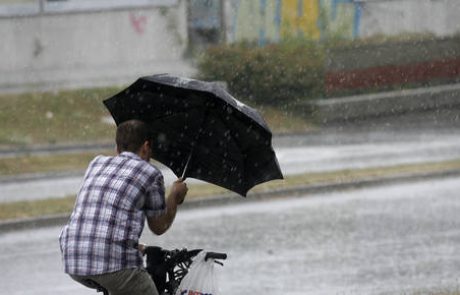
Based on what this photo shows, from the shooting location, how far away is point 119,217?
5.87 metres

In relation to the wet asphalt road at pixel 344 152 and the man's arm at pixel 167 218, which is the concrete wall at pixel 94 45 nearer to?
the wet asphalt road at pixel 344 152

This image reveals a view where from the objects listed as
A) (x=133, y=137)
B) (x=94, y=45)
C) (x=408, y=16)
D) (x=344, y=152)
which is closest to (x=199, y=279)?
(x=133, y=137)

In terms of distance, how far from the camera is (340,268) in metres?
11.7

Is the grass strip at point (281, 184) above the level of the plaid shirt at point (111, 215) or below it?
below

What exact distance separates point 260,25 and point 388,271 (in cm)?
2344

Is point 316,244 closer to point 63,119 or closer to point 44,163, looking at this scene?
point 44,163

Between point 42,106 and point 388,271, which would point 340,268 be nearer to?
point 388,271

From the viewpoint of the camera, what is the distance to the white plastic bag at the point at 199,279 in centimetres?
612

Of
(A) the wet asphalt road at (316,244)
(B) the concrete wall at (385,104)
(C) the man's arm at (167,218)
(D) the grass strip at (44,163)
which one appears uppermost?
(C) the man's arm at (167,218)

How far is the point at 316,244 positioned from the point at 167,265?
22.8 ft

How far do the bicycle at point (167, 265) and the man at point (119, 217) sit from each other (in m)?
0.18

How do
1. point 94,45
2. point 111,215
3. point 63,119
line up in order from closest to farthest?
point 111,215 < point 63,119 < point 94,45

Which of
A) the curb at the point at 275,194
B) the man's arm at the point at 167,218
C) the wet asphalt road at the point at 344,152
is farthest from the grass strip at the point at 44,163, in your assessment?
the man's arm at the point at 167,218

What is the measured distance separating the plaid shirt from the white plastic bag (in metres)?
0.30
